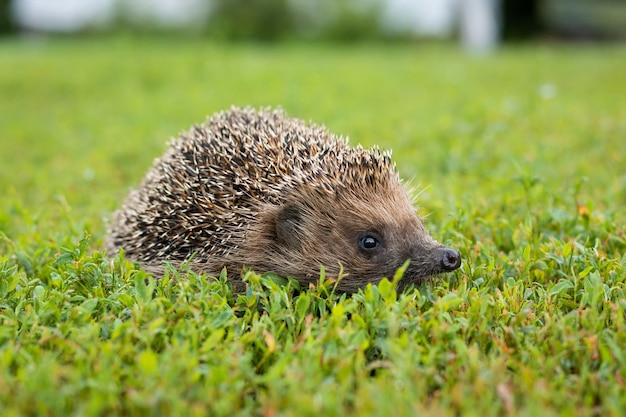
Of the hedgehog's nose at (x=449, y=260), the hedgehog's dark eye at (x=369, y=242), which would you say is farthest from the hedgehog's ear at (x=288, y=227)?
the hedgehog's nose at (x=449, y=260)

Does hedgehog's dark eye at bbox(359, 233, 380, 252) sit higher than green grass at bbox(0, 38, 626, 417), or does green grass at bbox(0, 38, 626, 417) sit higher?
hedgehog's dark eye at bbox(359, 233, 380, 252)

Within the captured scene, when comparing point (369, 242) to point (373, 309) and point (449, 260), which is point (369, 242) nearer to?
point (449, 260)

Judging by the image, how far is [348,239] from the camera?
4.10 meters

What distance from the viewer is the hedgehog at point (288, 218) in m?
3.99

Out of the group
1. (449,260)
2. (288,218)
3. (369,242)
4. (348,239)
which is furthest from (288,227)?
(449,260)

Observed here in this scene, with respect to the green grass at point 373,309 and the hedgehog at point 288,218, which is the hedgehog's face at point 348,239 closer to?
the hedgehog at point 288,218

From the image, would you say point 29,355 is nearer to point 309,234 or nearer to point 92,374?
point 92,374

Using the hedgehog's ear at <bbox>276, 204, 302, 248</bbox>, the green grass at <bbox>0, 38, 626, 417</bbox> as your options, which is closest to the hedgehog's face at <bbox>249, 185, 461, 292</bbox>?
the hedgehog's ear at <bbox>276, 204, 302, 248</bbox>

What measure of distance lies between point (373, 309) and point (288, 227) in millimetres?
1038

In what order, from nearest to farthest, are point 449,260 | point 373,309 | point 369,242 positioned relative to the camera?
1. point 373,309
2. point 449,260
3. point 369,242

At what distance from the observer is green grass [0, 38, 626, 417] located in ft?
8.80

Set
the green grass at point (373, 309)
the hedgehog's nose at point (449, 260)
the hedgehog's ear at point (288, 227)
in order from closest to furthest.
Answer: the green grass at point (373, 309)
the hedgehog's nose at point (449, 260)
the hedgehog's ear at point (288, 227)

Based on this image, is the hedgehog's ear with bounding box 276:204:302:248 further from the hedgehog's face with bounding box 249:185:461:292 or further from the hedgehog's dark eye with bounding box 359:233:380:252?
the hedgehog's dark eye with bounding box 359:233:380:252

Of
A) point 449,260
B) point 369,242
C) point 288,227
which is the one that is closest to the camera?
point 449,260
